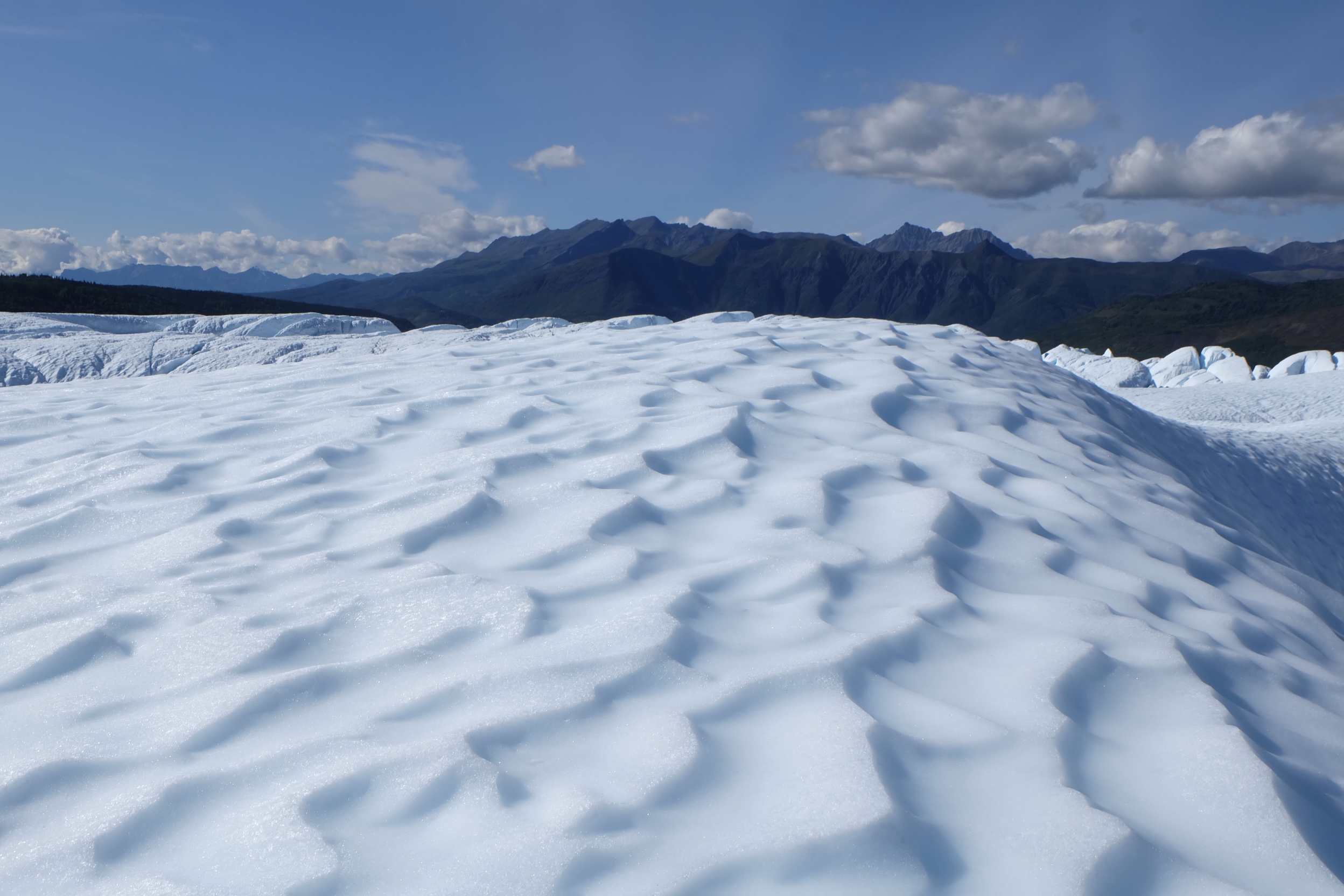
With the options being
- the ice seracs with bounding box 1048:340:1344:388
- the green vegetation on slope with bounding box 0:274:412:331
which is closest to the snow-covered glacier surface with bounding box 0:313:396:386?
the ice seracs with bounding box 1048:340:1344:388

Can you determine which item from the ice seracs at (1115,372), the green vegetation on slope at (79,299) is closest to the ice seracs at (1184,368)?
the ice seracs at (1115,372)

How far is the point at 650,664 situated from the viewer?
7.13ft

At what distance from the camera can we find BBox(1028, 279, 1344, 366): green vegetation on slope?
10756cm

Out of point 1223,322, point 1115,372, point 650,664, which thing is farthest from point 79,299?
point 1223,322

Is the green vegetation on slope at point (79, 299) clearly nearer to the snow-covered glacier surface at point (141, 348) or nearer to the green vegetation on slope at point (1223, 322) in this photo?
the snow-covered glacier surface at point (141, 348)

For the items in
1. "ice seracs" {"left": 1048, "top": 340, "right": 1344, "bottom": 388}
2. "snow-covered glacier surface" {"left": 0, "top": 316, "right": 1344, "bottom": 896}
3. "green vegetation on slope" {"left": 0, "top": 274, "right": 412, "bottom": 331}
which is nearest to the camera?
"snow-covered glacier surface" {"left": 0, "top": 316, "right": 1344, "bottom": 896}

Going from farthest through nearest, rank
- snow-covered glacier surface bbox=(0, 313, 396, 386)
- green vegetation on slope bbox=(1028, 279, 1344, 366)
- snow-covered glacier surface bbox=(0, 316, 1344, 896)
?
green vegetation on slope bbox=(1028, 279, 1344, 366), snow-covered glacier surface bbox=(0, 313, 396, 386), snow-covered glacier surface bbox=(0, 316, 1344, 896)

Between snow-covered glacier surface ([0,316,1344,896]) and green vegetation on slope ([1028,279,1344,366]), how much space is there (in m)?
119

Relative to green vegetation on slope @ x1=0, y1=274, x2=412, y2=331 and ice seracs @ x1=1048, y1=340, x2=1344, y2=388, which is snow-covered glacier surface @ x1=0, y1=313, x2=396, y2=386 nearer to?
ice seracs @ x1=1048, y1=340, x2=1344, y2=388

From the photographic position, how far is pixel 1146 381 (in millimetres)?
17562

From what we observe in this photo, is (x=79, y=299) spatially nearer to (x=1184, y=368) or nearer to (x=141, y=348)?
(x=141, y=348)

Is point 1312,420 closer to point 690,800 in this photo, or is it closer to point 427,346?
point 427,346

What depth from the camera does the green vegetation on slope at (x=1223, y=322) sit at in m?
108

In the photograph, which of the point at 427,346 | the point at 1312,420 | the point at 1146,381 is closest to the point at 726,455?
the point at 427,346
